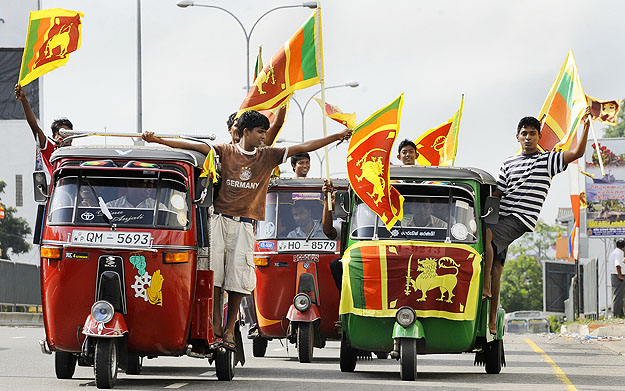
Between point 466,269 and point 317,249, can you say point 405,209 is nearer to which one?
point 466,269

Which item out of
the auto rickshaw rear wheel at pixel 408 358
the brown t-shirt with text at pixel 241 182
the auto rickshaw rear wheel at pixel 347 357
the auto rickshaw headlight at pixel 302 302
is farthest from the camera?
the auto rickshaw headlight at pixel 302 302

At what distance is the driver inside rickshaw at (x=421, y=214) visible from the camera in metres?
13.5

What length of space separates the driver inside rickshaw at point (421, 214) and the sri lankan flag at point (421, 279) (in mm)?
344

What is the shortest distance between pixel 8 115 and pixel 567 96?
3602 inches

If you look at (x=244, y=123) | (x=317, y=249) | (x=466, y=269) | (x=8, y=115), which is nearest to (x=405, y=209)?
(x=466, y=269)

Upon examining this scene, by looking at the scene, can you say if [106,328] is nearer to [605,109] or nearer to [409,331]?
[409,331]

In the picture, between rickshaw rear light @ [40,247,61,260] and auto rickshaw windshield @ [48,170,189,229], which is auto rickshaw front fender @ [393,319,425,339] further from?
rickshaw rear light @ [40,247,61,260]

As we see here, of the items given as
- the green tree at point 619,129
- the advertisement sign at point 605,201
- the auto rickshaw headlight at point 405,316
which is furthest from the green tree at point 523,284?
the auto rickshaw headlight at point 405,316

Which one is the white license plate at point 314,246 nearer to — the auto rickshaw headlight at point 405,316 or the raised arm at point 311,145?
A: the auto rickshaw headlight at point 405,316

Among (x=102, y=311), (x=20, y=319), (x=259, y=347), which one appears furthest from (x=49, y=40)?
(x=20, y=319)

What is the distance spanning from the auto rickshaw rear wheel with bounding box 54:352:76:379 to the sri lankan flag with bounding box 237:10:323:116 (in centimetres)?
372

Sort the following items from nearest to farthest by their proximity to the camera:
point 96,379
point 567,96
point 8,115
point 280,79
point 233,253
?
point 96,379 < point 233,253 < point 280,79 < point 567,96 < point 8,115

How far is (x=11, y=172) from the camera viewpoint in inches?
4080

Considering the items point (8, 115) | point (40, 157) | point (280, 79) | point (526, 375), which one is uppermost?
point (8, 115)
